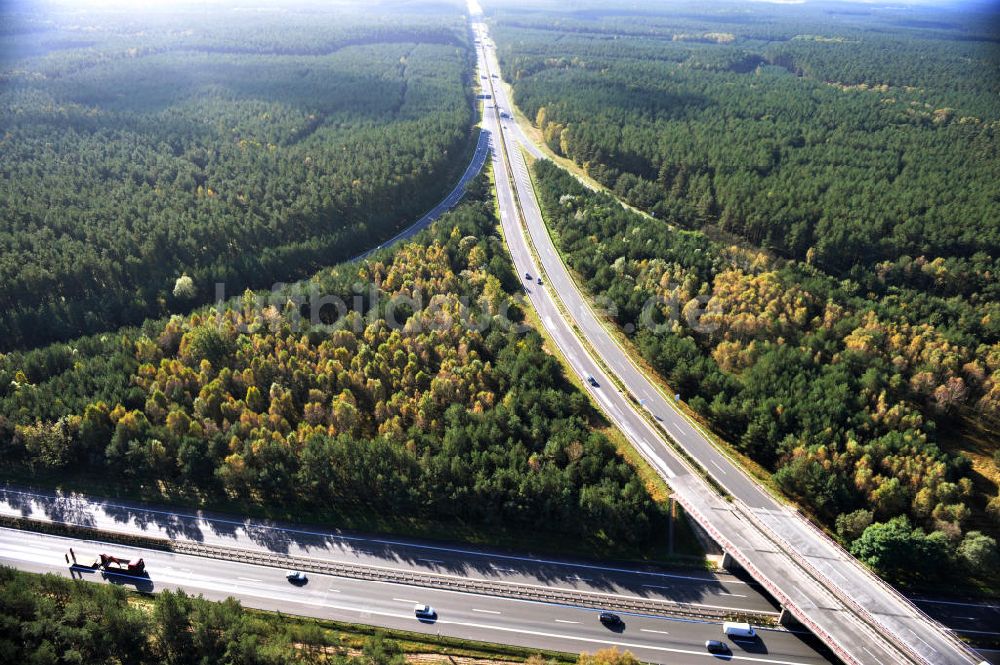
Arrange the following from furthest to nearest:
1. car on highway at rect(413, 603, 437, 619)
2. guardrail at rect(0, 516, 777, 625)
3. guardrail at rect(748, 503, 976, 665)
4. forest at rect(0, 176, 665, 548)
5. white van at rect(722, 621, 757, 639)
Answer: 1. forest at rect(0, 176, 665, 548)
2. guardrail at rect(0, 516, 777, 625)
3. car on highway at rect(413, 603, 437, 619)
4. white van at rect(722, 621, 757, 639)
5. guardrail at rect(748, 503, 976, 665)

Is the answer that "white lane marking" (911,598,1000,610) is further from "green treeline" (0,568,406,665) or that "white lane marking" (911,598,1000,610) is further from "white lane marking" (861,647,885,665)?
"green treeline" (0,568,406,665)

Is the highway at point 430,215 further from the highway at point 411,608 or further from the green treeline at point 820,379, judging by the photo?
the highway at point 411,608

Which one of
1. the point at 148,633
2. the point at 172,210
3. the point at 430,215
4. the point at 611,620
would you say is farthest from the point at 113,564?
the point at 430,215

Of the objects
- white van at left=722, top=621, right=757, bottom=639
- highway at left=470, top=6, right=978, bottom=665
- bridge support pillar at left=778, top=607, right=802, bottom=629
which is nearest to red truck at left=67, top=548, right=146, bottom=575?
highway at left=470, top=6, right=978, bottom=665

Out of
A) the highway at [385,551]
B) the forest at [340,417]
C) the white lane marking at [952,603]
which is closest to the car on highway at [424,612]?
the highway at [385,551]

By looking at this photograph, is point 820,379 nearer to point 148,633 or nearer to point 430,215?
point 148,633

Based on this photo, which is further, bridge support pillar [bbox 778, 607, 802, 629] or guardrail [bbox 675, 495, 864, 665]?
bridge support pillar [bbox 778, 607, 802, 629]
